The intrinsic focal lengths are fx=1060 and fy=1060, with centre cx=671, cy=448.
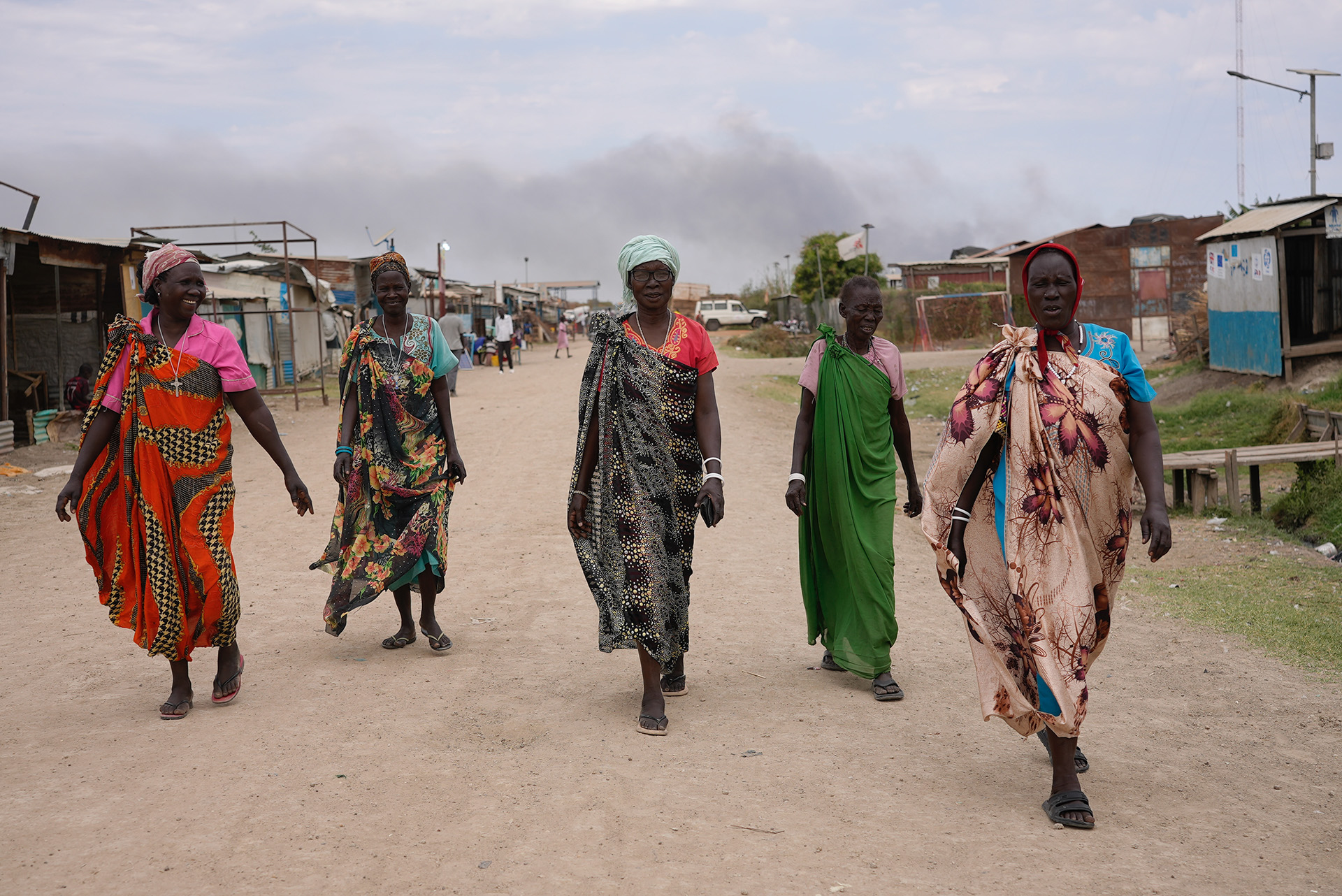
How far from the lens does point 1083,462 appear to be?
350 cm

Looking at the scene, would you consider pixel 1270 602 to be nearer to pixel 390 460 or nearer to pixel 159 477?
pixel 390 460

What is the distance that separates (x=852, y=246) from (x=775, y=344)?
14.9 feet

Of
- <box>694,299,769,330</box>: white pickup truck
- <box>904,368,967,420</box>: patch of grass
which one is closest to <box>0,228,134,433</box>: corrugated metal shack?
<box>904,368,967,420</box>: patch of grass

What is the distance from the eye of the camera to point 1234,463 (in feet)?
30.3

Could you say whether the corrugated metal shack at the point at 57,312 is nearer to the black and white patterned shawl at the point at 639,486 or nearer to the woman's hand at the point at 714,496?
the black and white patterned shawl at the point at 639,486

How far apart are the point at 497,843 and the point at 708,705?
5.21ft

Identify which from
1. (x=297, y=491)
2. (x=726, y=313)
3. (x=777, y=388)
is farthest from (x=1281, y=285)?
(x=726, y=313)

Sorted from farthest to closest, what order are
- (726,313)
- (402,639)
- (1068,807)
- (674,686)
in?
(726,313)
(402,639)
(674,686)
(1068,807)

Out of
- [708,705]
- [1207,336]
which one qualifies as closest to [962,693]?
[708,705]

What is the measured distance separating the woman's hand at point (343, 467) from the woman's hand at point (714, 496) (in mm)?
A: 1896

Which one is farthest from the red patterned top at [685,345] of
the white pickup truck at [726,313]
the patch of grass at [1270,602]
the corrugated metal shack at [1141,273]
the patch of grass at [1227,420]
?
the white pickup truck at [726,313]

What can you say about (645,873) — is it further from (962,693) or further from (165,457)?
(165,457)

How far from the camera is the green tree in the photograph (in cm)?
4994

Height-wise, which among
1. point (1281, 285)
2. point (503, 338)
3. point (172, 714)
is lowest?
point (172, 714)
